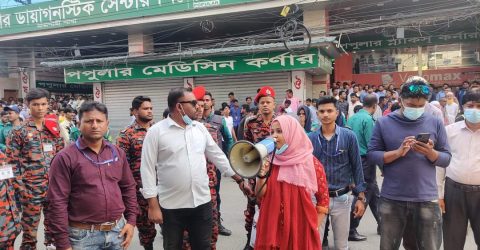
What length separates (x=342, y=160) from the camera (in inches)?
142

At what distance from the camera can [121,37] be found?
2000cm

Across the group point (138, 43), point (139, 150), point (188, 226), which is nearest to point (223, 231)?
point (139, 150)

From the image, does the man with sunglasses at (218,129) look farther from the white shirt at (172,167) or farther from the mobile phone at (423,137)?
the mobile phone at (423,137)

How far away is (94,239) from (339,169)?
2204mm

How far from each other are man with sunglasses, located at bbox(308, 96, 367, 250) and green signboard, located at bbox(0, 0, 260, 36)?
12.0 meters

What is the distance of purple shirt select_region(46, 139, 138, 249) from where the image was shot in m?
2.44

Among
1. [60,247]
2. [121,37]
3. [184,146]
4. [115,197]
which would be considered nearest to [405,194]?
[184,146]

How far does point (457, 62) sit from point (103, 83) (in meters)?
16.8

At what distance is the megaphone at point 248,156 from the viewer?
250cm

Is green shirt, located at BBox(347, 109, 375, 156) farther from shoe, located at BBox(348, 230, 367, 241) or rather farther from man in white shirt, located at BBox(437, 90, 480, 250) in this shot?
man in white shirt, located at BBox(437, 90, 480, 250)

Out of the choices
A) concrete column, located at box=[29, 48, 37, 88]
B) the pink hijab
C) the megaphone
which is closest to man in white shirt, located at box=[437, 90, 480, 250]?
the pink hijab

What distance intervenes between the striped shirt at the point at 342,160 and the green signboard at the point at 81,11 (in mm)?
12057

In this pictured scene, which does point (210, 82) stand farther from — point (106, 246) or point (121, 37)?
point (106, 246)

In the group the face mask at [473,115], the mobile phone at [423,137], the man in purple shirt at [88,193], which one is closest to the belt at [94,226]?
the man in purple shirt at [88,193]
